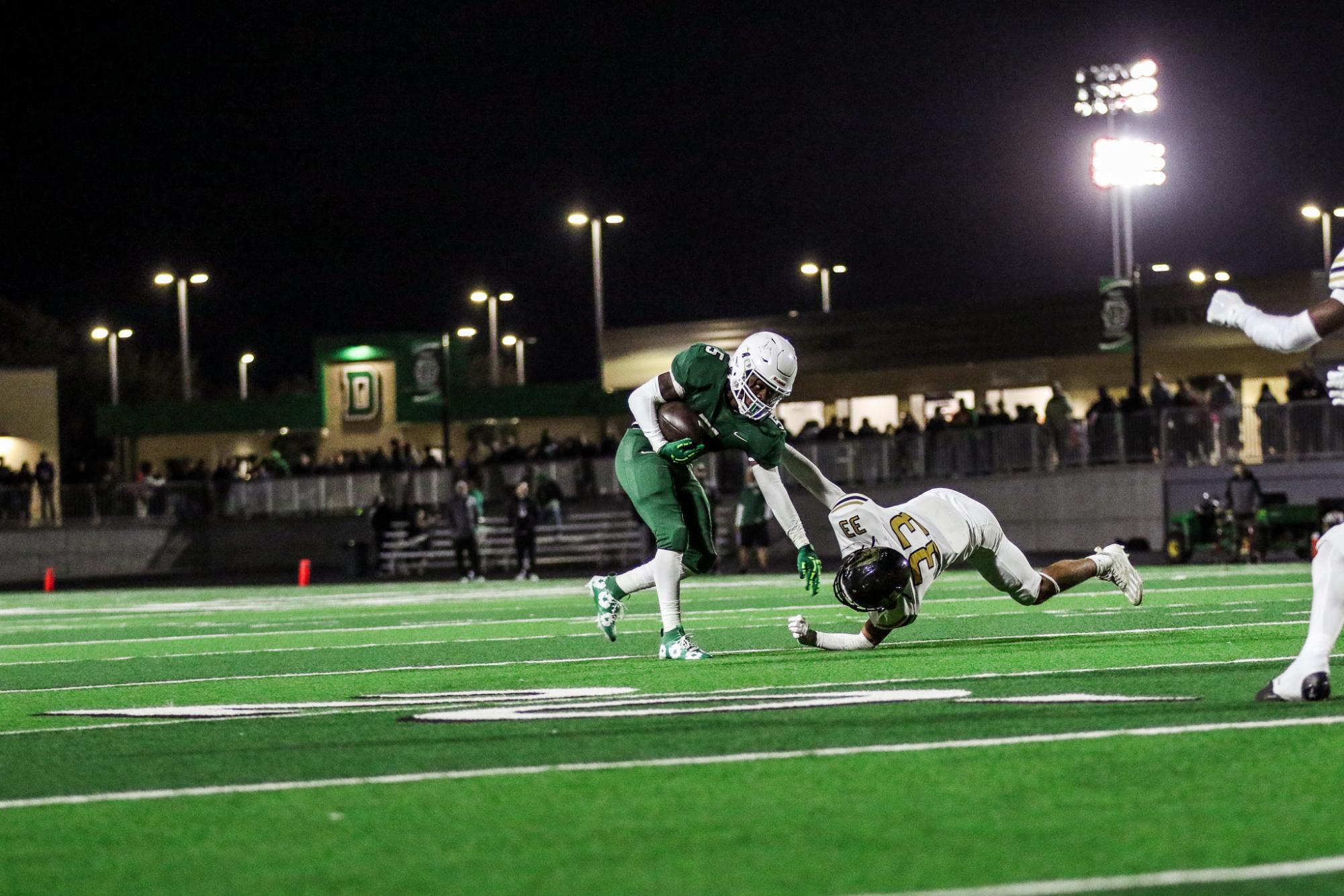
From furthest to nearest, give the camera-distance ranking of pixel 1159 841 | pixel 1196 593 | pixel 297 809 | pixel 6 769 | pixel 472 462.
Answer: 1. pixel 472 462
2. pixel 1196 593
3. pixel 6 769
4. pixel 297 809
5. pixel 1159 841

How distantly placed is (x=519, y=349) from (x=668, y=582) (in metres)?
92.7

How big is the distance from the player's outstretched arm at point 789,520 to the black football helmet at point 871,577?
15cm

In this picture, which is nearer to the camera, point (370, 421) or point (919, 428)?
point (919, 428)

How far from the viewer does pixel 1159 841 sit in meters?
4.88

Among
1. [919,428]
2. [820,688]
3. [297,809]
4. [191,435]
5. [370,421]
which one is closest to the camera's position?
[297,809]

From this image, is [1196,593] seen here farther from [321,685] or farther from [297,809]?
[297,809]

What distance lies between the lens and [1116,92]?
5312 centimetres

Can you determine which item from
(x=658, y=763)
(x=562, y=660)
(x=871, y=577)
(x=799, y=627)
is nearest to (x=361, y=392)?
(x=562, y=660)

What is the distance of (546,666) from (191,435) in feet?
216

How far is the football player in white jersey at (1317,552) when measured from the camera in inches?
288

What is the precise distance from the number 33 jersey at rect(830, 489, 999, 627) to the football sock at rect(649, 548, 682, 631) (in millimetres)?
1037

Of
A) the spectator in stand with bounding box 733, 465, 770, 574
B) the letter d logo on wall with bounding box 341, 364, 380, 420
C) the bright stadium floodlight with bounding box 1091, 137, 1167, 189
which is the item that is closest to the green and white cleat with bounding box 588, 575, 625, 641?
the spectator in stand with bounding box 733, 465, 770, 574

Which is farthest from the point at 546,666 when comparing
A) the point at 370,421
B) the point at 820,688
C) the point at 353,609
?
the point at 370,421

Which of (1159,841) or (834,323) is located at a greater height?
(834,323)
